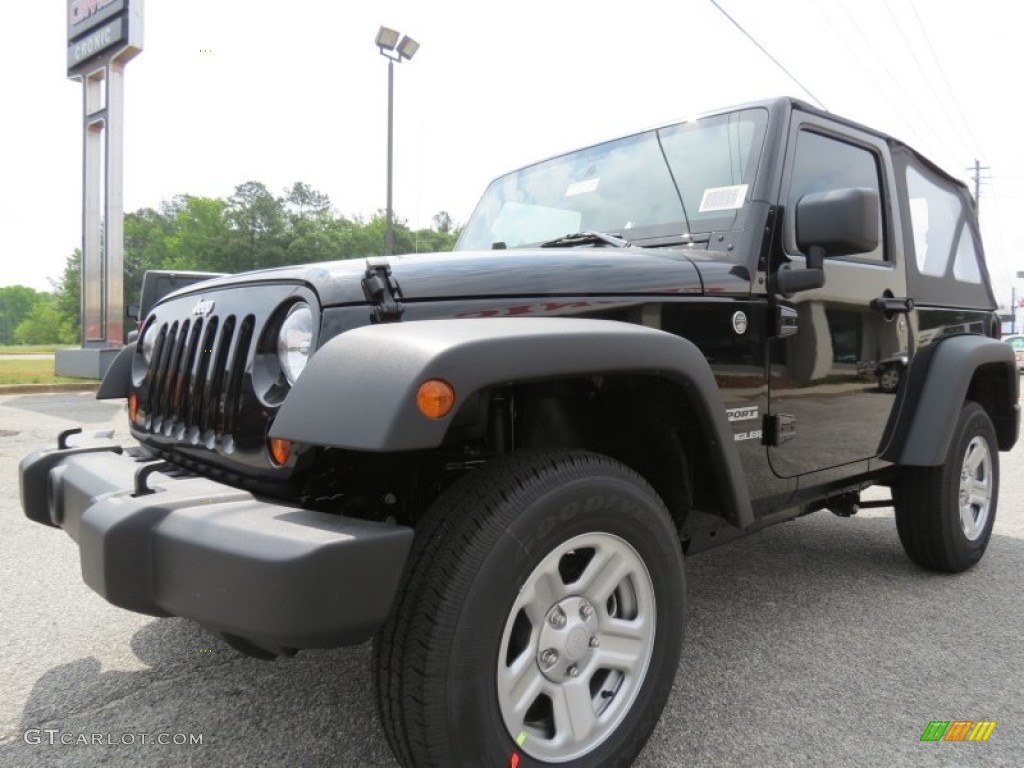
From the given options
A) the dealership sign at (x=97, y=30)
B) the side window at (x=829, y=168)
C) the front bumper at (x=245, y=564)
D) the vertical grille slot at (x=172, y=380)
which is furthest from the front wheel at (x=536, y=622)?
the dealership sign at (x=97, y=30)

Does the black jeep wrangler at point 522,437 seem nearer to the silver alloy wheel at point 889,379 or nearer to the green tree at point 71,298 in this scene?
the silver alloy wheel at point 889,379

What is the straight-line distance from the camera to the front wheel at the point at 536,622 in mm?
1437

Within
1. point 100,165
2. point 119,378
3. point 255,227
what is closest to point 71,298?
point 255,227

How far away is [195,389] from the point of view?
196 cm

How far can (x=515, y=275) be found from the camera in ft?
6.01

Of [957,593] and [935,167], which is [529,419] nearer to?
[957,593]

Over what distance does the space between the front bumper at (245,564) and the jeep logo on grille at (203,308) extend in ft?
2.07

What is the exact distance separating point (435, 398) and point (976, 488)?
11.1 feet

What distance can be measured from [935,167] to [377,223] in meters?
56.3

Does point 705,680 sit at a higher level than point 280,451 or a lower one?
lower

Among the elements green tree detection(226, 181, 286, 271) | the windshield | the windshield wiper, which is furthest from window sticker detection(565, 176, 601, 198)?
green tree detection(226, 181, 286, 271)

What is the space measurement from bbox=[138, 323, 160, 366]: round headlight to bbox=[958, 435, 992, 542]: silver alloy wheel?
3.62 meters

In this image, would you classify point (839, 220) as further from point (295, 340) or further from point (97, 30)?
point (97, 30)

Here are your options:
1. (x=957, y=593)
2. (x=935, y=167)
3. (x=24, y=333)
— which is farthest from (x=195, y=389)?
(x=24, y=333)
